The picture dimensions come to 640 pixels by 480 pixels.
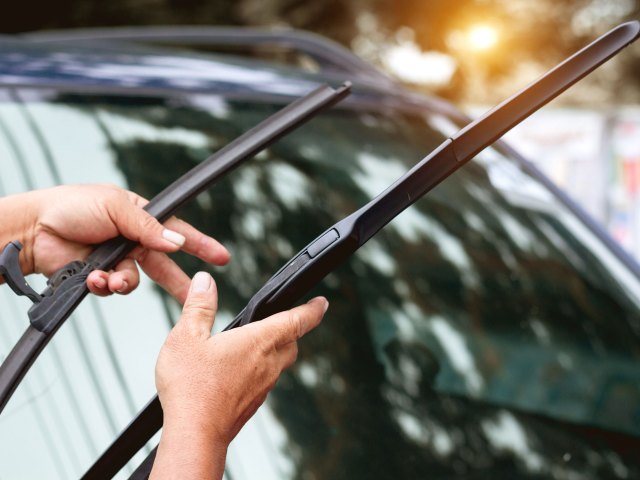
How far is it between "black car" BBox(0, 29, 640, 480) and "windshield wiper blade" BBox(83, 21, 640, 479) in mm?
215

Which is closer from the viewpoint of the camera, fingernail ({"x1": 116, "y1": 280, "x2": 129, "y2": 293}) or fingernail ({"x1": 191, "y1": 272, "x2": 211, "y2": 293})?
fingernail ({"x1": 191, "y1": 272, "x2": 211, "y2": 293})

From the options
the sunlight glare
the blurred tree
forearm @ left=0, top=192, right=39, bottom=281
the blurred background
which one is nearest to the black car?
forearm @ left=0, top=192, right=39, bottom=281

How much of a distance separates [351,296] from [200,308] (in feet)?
2.49

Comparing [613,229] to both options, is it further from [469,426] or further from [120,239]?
[120,239]

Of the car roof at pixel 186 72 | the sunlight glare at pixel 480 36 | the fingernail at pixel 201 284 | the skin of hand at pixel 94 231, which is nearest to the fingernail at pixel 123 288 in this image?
the skin of hand at pixel 94 231

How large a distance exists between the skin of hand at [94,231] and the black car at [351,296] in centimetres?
17

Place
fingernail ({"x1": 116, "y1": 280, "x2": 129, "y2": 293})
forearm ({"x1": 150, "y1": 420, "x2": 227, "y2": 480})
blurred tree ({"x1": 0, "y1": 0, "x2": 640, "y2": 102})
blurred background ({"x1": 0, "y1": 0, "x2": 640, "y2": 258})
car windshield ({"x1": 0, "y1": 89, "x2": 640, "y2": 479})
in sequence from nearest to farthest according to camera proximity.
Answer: forearm ({"x1": 150, "y1": 420, "x2": 227, "y2": 480}) → fingernail ({"x1": 116, "y1": 280, "x2": 129, "y2": 293}) → car windshield ({"x1": 0, "y1": 89, "x2": 640, "y2": 479}) → blurred background ({"x1": 0, "y1": 0, "x2": 640, "y2": 258}) → blurred tree ({"x1": 0, "y1": 0, "x2": 640, "y2": 102})

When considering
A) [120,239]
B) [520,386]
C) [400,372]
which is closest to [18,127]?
[120,239]

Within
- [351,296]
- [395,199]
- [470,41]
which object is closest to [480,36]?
[470,41]

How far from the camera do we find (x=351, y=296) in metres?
1.75

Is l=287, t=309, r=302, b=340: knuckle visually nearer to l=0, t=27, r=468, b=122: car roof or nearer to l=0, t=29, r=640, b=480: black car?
l=0, t=29, r=640, b=480: black car

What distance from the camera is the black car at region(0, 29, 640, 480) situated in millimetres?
1353

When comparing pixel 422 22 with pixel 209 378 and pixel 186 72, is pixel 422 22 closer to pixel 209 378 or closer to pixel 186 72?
pixel 186 72

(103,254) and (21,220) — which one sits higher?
(21,220)
